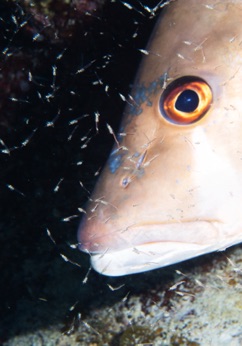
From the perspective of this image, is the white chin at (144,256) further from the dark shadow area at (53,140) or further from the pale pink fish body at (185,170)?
the dark shadow area at (53,140)

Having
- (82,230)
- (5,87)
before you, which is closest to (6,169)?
(5,87)

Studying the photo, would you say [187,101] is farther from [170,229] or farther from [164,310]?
[164,310]

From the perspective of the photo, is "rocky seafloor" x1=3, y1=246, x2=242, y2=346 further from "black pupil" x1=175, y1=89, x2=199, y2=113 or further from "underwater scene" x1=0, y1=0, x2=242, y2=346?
"black pupil" x1=175, y1=89, x2=199, y2=113

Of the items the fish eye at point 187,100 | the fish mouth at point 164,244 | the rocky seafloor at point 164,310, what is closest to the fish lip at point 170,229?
the fish mouth at point 164,244

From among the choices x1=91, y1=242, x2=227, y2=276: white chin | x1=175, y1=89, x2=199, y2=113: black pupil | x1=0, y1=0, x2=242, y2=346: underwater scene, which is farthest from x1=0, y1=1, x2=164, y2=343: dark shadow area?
x1=175, y1=89, x2=199, y2=113: black pupil

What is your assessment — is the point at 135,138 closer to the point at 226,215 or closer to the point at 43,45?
the point at 226,215
